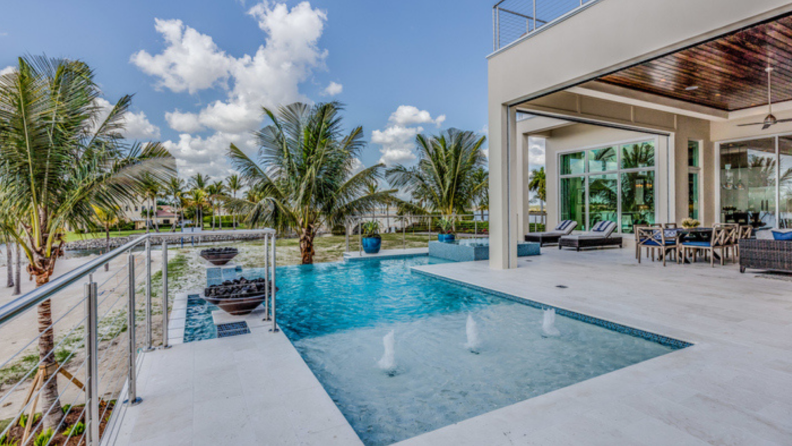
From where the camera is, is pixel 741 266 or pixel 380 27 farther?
pixel 380 27

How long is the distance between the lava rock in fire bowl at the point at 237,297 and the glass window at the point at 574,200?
1156 cm

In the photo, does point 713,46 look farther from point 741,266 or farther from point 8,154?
point 8,154

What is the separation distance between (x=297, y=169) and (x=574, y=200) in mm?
9322

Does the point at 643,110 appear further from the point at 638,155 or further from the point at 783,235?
the point at 783,235

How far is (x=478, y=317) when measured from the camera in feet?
15.4

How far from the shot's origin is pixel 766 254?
6215 mm

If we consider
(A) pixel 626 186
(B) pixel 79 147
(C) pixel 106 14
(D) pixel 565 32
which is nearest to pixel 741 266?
(D) pixel 565 32

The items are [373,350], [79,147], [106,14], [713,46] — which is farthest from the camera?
[106,14]

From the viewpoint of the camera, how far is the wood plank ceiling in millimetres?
5637

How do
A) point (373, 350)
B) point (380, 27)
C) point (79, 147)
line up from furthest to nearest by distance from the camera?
point (380, 27) < point (79, 147) < point (373, 350)

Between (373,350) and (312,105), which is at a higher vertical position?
(312,105)

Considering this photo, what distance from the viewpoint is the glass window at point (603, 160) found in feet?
40.1

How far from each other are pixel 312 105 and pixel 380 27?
10593 millimetres

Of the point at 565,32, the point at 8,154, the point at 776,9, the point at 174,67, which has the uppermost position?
the point at 174,67
